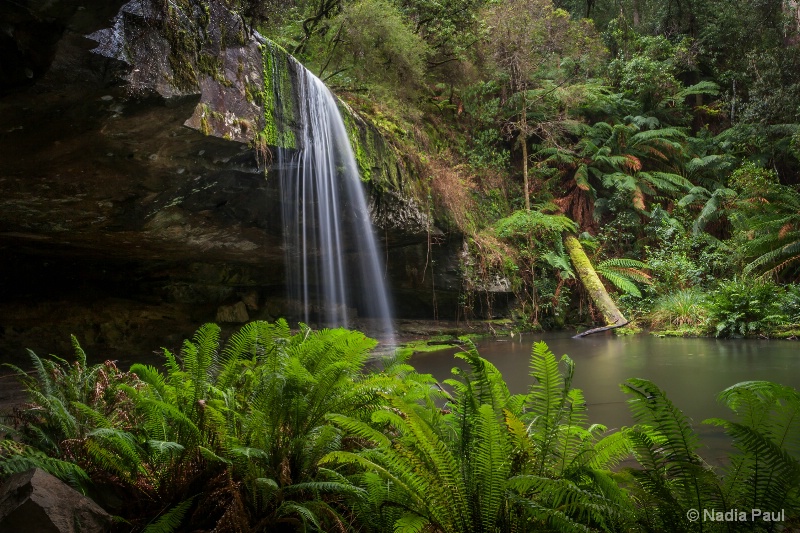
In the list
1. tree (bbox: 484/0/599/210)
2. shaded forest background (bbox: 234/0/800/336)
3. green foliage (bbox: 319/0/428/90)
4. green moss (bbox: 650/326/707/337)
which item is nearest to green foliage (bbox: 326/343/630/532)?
shaded forest background (bbox: 234/0/800/336)

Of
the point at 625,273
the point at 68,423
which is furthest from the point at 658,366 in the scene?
the point at 625,273

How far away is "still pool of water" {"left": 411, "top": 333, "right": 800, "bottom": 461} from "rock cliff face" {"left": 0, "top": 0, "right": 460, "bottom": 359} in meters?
2.85

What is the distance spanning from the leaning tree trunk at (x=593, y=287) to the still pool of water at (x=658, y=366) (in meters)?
1.16

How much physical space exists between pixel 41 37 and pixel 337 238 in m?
5.54

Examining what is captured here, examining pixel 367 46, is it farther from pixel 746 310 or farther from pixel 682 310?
pixel 746 310

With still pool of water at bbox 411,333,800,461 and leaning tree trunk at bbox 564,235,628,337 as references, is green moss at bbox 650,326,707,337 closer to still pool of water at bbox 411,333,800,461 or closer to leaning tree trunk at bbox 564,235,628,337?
still pool of water at bbox 411,333,800,461

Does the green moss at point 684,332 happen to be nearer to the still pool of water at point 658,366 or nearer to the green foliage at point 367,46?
the still pool of water at point 658,366

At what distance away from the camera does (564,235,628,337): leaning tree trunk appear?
11.6m

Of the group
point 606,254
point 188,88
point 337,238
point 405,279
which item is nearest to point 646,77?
point 606,254

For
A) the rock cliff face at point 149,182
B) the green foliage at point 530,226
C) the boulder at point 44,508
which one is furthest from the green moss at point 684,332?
the boulder at point 44,508

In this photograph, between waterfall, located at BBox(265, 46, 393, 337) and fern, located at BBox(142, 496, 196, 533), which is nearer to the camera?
fern, located at BBox(142, 496, 196, 533)

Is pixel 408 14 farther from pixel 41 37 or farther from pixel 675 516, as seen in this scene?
pixel 675 516

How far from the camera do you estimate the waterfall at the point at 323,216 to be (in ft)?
23.4

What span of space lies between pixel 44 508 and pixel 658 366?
6.75m
